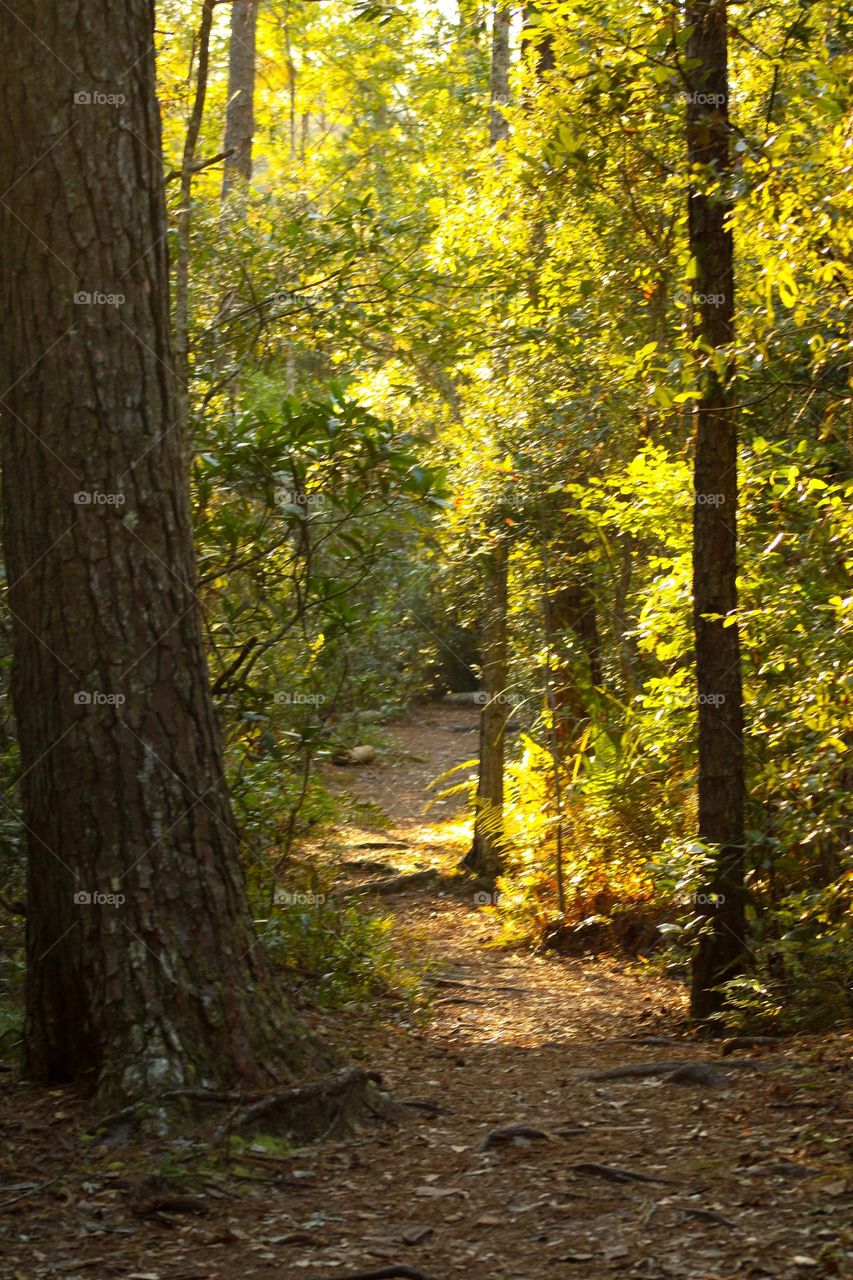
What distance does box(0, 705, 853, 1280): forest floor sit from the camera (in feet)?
12.3

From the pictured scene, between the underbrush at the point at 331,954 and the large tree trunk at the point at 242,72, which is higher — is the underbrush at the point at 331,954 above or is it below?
below

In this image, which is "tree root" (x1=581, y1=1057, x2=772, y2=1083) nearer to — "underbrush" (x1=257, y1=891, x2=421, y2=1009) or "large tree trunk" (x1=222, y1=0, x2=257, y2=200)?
"underbrush" (x1=257, y1=891, x2=421, y2=1009)

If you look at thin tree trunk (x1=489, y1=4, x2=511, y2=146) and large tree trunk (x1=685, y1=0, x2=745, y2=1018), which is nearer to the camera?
large tree trunk (x1=685, y1=0, x2=745, y2=1018)

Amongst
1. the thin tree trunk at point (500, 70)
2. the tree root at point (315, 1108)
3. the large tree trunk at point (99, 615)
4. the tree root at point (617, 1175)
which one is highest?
the thin tree trunk at point (500, 70)

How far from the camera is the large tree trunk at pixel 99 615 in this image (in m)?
4.78

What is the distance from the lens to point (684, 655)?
10602mm

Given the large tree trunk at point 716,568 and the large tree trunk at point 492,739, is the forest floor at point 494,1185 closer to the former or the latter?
the large tree trunk at point 716,568

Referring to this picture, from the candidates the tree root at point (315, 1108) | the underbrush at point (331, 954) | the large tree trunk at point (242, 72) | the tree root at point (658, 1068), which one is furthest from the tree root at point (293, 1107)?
the large tree trunk at point (242, 72)

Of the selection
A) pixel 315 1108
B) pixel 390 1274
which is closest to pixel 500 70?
pixel 315 1108

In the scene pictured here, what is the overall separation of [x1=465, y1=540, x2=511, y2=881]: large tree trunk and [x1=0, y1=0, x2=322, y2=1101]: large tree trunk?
802 centimetres

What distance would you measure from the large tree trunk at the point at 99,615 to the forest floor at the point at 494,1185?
0.47m

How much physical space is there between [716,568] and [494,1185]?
14.2 feet

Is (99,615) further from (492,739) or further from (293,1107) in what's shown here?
(492,739)

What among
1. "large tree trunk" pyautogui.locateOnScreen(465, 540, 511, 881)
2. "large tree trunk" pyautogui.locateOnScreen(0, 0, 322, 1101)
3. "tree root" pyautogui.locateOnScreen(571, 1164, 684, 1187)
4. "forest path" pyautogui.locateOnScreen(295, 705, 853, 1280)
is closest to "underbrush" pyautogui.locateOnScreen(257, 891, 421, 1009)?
"forest path" pyautogui.locateOnScreen(295, 705, 853, 1280)
